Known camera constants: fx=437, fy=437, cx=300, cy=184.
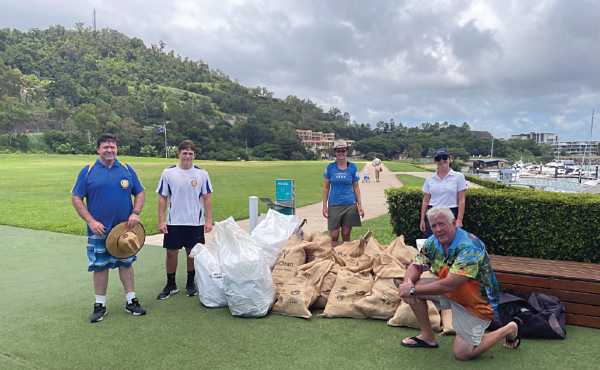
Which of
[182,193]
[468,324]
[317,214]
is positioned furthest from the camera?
[317,214]

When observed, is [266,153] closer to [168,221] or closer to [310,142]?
[310,142]

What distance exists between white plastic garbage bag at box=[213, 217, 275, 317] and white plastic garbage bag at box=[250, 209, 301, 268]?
84cm

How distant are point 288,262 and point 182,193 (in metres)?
1.38

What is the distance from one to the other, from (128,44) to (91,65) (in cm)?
4088

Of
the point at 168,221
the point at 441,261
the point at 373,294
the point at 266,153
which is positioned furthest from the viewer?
the point at 266,153

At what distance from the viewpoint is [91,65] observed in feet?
438

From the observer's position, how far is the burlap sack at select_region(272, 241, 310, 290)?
4633 millimetres

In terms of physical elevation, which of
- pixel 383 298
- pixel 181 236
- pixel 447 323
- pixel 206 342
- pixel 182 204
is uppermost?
pixel 182 204

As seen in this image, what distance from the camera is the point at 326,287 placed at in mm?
4426

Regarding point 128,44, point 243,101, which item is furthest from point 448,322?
point 128,44

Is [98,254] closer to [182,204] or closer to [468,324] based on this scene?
[182,204]

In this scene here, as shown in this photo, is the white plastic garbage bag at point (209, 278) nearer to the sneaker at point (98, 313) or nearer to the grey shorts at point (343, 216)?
the sneaker at point (98, 313)

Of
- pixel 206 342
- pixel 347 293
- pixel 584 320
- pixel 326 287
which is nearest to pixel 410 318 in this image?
pixel 347 293

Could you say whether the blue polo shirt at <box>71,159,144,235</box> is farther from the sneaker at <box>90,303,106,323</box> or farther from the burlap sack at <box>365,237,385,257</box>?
the burlap sack at <box>365,237,385,257</box>
